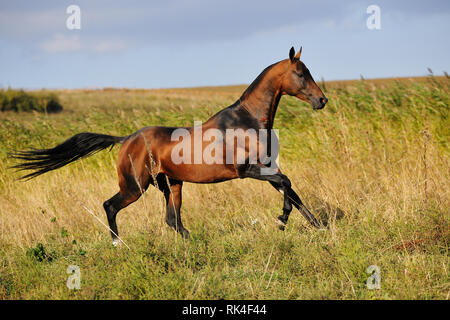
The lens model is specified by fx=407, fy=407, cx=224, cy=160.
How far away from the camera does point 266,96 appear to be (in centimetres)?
449

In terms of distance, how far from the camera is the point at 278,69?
446cm

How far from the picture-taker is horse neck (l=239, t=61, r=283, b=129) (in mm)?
4477

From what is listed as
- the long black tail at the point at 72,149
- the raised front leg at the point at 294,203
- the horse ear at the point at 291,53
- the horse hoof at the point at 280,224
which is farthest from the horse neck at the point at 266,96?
the long black tail at the point at 72,149

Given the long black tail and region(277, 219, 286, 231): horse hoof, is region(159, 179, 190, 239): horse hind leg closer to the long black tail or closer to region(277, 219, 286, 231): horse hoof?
the long black tail

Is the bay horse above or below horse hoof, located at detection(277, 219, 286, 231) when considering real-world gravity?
above

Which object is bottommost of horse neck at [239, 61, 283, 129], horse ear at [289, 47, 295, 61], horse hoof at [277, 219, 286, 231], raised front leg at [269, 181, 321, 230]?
horse hoof at [277, 219, 286, 231]

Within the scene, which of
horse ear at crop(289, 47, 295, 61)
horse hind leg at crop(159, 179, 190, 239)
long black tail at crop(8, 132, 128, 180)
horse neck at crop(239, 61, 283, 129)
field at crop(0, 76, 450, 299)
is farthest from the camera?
long black tail at crop(8, 132, 128, 180)

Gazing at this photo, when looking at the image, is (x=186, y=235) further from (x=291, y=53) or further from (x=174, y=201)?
(x=291, y=53)

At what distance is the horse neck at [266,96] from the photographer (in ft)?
14.7

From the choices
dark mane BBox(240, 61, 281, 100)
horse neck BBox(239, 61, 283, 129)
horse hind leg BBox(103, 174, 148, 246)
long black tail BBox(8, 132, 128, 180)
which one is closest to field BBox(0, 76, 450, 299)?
horse hind leg BBox(103, 174, 148, 246)

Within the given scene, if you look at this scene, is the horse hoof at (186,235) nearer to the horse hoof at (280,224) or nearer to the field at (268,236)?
the field at (268,236)
